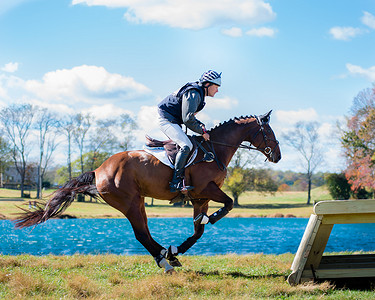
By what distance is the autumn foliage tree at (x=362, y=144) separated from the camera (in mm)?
32719

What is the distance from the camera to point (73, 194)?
6.82m

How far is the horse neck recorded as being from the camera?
6582mm

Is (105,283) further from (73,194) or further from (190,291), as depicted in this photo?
(73,194)

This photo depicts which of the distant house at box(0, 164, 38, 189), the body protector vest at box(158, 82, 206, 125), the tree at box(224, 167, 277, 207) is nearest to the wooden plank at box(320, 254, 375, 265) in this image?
the body protector vest at box(158, 82, 206, 125)

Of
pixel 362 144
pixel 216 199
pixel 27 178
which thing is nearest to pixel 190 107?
pixel 216 199

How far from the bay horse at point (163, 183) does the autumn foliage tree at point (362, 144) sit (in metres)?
28.2

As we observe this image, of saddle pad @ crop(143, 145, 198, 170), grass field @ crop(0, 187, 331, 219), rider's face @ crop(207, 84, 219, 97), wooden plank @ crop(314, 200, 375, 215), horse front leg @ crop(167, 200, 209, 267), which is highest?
rider's face @ crop(207, 84, 219, 97)

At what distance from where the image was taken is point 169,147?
632cm

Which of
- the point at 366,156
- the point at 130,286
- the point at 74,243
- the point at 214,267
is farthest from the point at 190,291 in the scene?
the point at 366,156

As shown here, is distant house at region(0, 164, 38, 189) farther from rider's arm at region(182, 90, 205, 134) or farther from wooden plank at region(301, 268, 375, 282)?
wooden plank at region(301, 268, 375, 282)

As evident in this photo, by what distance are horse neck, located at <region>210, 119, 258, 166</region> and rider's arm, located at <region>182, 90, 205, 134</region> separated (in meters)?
0.72

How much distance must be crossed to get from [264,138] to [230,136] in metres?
0.63

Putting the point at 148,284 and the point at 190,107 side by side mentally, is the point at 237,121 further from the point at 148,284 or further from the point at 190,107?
the point at 148,284

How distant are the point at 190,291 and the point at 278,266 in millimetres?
2754
